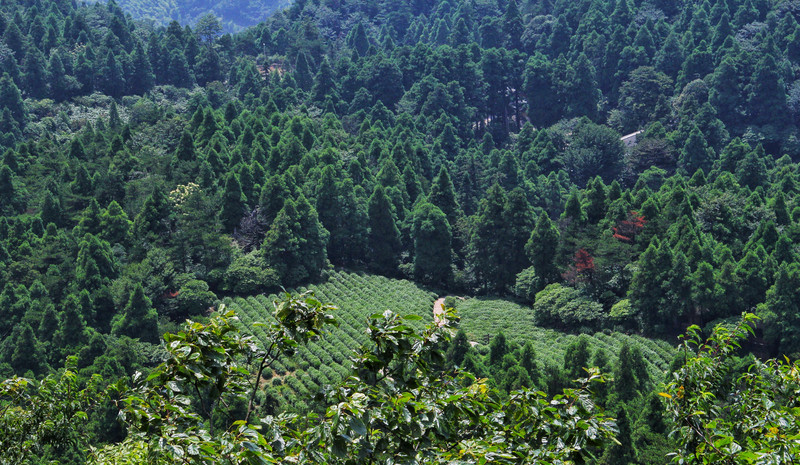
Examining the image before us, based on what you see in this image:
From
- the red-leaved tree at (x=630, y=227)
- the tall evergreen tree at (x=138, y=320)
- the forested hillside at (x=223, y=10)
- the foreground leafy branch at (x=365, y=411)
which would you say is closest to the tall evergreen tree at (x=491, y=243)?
the red-leaved tree at (x=630, y=227)

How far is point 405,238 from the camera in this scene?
59.5 m

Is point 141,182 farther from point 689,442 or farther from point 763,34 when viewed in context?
point 763,34

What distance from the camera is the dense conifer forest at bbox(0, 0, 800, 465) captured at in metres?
9.18

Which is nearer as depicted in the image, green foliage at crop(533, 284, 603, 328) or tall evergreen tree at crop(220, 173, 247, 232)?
green foliage at crop(533, 284, 603, 328)

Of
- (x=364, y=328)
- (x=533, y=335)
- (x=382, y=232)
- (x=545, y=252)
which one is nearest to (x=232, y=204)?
(x=382, y=232)

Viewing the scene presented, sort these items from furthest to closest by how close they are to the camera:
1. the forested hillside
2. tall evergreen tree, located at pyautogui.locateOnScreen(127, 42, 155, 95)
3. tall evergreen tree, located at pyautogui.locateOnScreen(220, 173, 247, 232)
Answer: the forested hillside
tall evergreen tree, located at pyautogui.locateOnScreen(127, 42, 155, 95)
tall evergreen tree, located at pyautogui.locateOnScreen(220, 173, 247, 232)

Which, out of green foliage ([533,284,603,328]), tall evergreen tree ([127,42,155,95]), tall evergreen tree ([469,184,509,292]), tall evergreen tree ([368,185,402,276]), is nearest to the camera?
green foliage ([533,284,603,328])

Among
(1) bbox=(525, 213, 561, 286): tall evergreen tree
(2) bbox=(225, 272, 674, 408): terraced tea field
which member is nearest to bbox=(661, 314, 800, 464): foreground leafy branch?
(2) bbox=(225, 272, 674, 408): terraced tea field

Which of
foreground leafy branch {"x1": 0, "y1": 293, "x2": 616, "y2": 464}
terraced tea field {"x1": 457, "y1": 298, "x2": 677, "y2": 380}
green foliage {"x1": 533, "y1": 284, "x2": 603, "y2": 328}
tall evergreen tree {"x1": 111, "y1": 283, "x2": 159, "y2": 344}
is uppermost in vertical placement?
foreground leafy branch {"x1": 0, "y1": 293, "x2": 616, "y2": 464}

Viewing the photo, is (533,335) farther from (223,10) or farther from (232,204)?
(223,10)

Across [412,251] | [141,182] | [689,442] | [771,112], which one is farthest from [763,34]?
[689,442]

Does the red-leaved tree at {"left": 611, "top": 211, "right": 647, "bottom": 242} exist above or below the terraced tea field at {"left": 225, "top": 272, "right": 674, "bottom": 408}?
above

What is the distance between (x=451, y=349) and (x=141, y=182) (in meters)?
28.1

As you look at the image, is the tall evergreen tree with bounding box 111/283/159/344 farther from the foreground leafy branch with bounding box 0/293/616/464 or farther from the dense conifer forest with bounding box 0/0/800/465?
the foreground leafy branch with bounding box 0/293/616/464
